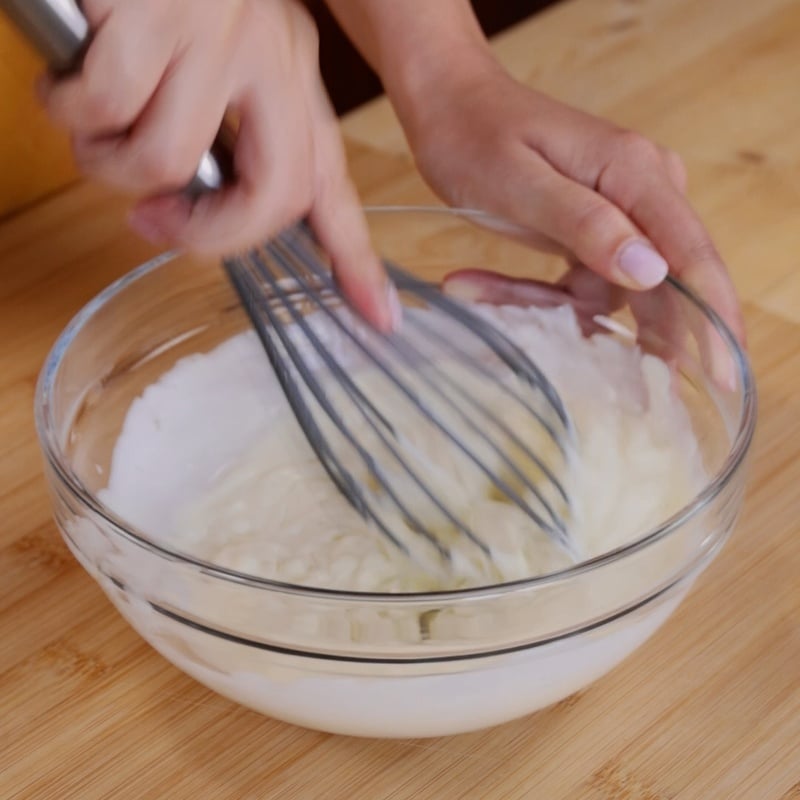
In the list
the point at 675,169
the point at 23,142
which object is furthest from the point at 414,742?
the point at 23,142

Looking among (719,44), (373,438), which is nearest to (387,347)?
(373,438)

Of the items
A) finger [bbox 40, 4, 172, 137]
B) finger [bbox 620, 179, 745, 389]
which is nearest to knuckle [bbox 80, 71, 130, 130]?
finger [bbox 40, 4, 172, 137]

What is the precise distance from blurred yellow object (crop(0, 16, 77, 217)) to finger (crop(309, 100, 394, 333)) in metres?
0.38

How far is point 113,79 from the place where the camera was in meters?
0.51

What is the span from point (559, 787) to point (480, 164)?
0.48 metres

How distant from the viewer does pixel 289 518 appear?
2.13 feet

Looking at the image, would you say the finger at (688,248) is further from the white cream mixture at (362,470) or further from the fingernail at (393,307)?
the fingernail at (393,307)

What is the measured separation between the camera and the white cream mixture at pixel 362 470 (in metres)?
0.61

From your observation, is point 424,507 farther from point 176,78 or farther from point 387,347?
point 176,78

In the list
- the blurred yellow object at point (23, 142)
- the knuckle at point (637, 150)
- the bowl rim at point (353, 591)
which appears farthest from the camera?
the blurred yellow object at point (23, 142)

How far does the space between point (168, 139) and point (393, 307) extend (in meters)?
0.21

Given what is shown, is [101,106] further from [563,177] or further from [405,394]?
[563,177]

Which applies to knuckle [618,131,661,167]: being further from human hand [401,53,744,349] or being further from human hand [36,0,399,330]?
human hand [36,0,399,330]

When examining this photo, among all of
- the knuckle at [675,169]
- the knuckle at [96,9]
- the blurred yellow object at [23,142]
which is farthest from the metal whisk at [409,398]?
the blurred yellow object at [23,142]
